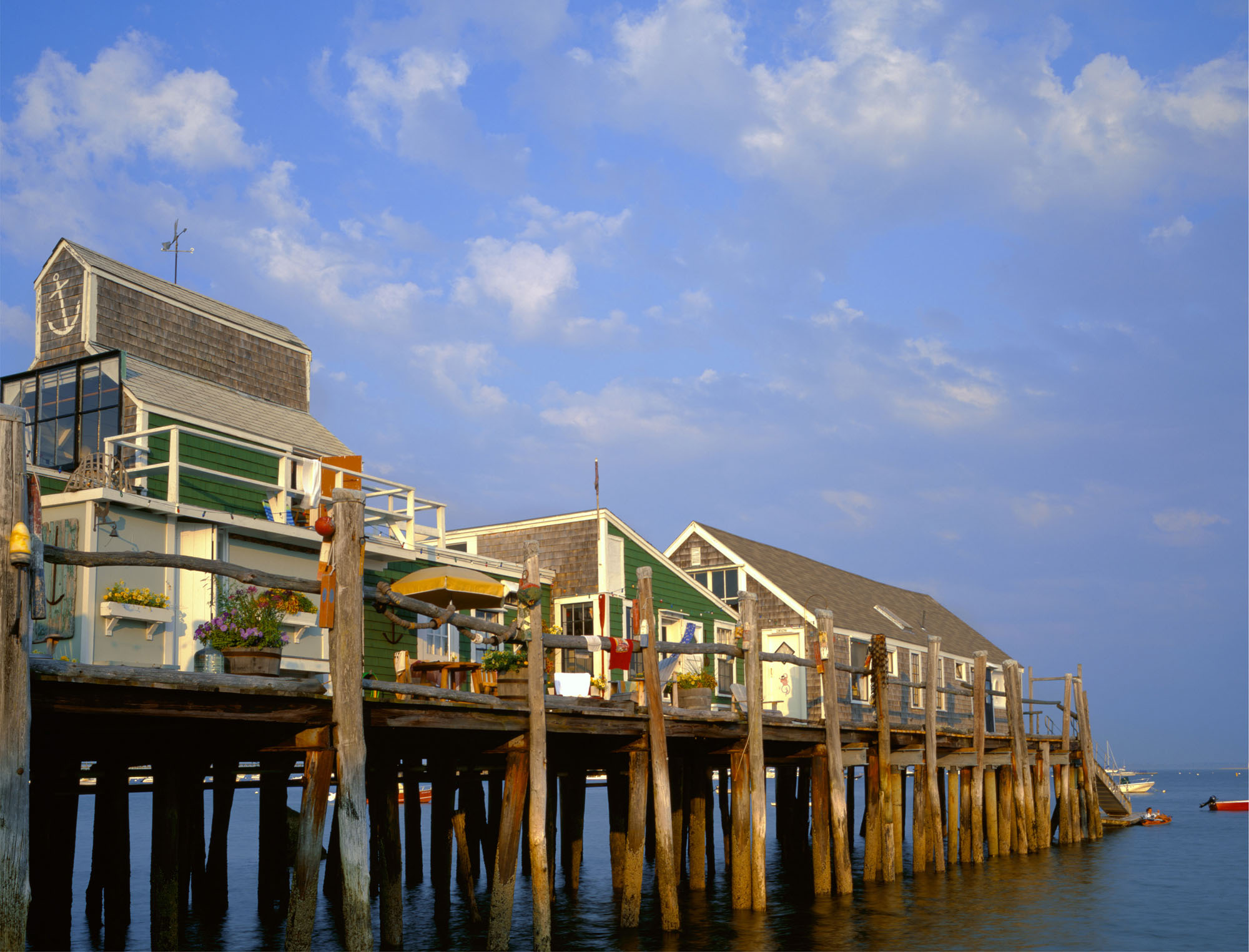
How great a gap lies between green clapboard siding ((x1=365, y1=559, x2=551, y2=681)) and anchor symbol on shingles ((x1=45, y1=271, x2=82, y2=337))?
847 centimetres

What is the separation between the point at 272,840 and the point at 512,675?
8966mm

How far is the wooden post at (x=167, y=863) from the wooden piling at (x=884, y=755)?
1186 centimetres

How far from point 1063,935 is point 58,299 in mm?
22638

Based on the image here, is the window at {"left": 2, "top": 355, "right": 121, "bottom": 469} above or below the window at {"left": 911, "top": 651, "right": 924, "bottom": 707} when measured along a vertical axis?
above

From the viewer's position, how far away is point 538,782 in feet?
44.8

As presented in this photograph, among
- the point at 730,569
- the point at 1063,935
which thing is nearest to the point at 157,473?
the point at 1063,935

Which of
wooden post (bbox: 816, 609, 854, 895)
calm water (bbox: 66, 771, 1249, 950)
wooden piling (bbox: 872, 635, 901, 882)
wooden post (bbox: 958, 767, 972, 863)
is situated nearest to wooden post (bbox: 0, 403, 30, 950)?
calm water (bbox: 66, 771, 1249, 950)

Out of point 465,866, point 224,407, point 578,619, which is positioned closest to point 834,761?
point 465,866

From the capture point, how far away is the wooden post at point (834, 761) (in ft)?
64.2

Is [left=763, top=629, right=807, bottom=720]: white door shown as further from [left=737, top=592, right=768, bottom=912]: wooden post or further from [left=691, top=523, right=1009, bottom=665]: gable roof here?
[left=737, top=592, right=768, bottom=912]: wooden post

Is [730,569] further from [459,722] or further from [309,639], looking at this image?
[459,722]

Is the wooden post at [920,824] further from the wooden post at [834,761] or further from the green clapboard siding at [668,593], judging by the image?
the green clapboard siding at [668,593]

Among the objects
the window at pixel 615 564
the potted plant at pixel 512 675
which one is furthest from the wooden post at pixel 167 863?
the window at pixel 615 564

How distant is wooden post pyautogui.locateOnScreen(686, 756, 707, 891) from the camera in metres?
20.6
